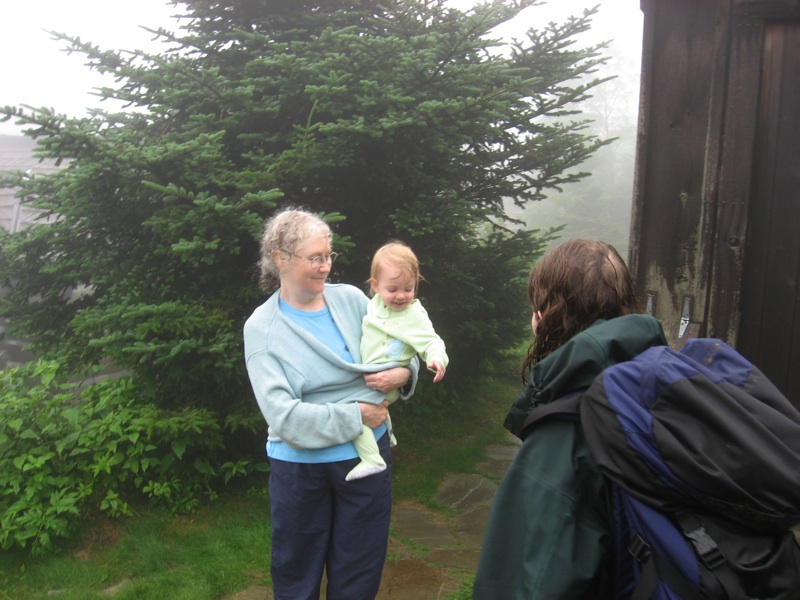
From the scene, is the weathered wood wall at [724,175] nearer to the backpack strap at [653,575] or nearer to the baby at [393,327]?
the baby at [393,327]

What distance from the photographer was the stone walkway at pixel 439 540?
3916mm

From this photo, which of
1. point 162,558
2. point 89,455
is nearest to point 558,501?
point 162,558

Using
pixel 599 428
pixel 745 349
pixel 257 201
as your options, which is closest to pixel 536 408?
pixel 599 428

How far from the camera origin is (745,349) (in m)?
3.35

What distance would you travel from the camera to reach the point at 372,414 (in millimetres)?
2723

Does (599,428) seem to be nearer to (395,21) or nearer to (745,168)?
(745,168)

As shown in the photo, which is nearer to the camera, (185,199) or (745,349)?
(745,349)

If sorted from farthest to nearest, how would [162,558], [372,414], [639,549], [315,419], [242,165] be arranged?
[242,165], [162,558], [372,414], [315,419], [639,549]

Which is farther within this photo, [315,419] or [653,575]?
[315,419]

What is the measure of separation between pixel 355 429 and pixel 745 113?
229 cm


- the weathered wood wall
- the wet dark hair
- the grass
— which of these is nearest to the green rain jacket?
the wet dark hair

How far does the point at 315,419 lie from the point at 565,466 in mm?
1281

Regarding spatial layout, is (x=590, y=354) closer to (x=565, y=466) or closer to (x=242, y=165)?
(x=565, y=466)

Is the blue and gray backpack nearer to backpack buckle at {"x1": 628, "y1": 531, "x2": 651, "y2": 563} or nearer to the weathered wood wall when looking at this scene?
backpack buckle at {"x1": 628, "y1": 531, "x2": 651, "y2": 563}
